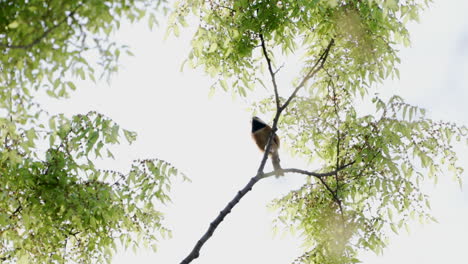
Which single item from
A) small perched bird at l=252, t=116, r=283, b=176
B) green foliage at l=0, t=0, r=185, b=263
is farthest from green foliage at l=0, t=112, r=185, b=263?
small perched bird at l=252, t=116, r=283, b=176

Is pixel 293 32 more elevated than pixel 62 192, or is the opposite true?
pixel 293 32

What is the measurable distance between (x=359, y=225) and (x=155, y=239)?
224 cm

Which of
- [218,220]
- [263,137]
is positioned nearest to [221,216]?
[218,220]

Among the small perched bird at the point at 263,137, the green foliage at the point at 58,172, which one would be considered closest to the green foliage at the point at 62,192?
the green foliage at the point at 58,172

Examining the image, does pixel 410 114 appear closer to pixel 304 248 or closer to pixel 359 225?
pixel 359 225

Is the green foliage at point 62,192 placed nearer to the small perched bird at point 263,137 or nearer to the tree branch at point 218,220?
the tree branch at point 218,220

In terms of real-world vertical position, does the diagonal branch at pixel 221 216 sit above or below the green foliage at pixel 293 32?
below

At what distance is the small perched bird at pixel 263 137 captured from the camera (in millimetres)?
6891

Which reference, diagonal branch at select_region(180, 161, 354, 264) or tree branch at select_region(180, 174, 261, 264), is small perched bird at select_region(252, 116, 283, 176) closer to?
diagonal branch at select_region(180, 161, 354, 264)

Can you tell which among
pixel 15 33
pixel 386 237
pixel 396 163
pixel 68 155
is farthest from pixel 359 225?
pixel 15 33

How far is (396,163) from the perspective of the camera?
564 centimetres

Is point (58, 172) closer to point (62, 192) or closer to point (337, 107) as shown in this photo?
point (62, 192)

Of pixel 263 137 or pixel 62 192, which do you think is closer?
pixel 62 192

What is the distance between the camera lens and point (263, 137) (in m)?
7.07
